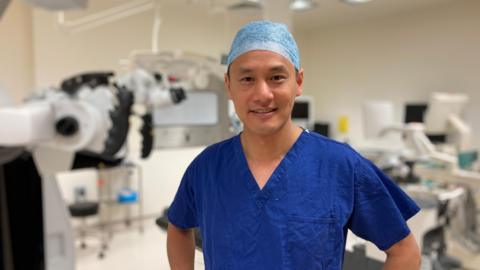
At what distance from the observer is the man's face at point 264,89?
0.74 meters

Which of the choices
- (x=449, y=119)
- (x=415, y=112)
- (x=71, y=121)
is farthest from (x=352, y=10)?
(x=71, y=121)

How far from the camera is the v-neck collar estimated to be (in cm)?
79

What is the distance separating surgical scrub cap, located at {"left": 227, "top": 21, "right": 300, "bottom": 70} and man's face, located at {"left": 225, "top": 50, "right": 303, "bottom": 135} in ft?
0.04

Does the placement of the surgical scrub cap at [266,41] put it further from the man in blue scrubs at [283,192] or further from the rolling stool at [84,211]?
the rolling stool at [84,211]

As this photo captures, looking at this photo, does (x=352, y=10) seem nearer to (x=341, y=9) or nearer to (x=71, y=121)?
(x=341, y=9)

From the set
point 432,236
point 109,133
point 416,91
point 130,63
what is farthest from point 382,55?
point 109,133

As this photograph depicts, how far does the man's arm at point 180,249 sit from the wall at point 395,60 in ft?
10.4

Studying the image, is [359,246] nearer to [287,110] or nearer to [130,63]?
[287,110]

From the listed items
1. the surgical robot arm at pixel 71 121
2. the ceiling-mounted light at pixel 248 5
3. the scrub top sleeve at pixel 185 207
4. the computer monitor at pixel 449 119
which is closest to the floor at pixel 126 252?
the computer monitor at pixel 449 119

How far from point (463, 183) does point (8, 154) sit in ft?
9.80

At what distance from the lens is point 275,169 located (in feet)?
2.67

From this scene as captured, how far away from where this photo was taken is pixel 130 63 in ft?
8.82

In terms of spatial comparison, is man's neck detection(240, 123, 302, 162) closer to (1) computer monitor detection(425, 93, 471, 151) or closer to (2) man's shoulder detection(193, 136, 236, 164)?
(2) man's shoulder detection(193, 136, 236, 164)

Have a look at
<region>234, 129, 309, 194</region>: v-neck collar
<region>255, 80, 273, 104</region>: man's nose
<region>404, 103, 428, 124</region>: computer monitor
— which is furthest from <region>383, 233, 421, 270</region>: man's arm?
<region>404, 103, 428, 124</region>: computer monitor
